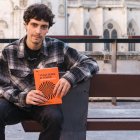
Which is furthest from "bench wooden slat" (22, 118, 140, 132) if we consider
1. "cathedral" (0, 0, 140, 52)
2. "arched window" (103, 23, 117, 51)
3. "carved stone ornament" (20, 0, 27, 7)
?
"arched window" (103, 23, 117, 51)

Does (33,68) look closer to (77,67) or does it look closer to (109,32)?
(77,67)

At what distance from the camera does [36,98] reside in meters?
1.69

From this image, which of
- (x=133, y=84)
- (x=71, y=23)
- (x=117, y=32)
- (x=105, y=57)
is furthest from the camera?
(x=117, y=32)

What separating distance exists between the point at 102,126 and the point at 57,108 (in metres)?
0.45

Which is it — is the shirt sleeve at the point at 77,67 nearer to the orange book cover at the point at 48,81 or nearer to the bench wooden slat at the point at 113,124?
the orange book cover at the point at 48,81

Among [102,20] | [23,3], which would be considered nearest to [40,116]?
[23,3]

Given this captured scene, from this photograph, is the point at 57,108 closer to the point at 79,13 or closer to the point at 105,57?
the point at 105,57

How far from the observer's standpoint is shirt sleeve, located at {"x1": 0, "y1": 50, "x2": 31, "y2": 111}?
1782 millimetres

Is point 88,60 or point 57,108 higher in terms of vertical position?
point 88,60

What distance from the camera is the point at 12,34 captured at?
60.5 feet

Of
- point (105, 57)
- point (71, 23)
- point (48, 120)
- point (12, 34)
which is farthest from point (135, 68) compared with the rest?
point (71, 23)

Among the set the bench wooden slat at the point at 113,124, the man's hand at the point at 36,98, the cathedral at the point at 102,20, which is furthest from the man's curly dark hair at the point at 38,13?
the cathedral at the point at 102,20

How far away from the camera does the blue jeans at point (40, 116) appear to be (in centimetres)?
166

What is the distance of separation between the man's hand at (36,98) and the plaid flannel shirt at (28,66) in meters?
0.07
